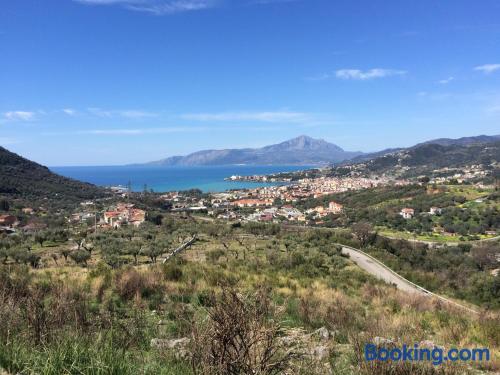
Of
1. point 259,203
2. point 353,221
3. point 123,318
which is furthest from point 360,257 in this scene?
point 259,203

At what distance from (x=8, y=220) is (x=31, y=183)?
121 feet

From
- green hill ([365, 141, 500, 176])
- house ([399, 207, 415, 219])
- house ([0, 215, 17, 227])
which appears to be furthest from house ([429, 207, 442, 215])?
green hill ([365, 141, 500, 176])

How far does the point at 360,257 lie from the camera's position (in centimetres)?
2122

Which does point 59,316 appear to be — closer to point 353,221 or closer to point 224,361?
point 224,361

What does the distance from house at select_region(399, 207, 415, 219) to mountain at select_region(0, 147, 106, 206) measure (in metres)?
58.0

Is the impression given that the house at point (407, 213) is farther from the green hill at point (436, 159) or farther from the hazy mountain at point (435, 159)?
the hazy mountain at point (435, 159)

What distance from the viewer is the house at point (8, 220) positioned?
1350 inches

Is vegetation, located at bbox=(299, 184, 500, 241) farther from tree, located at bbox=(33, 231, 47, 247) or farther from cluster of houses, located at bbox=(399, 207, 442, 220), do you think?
tree, located at bbox=(33, 231, 47, 247)

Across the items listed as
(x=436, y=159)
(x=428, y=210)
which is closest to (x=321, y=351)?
(x=428, y=210)

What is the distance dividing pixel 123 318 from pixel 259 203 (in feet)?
283

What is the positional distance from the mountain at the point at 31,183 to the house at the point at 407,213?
5798 cm

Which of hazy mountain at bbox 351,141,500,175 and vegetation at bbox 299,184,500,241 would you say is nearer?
vegetation at bbox 299,184,500,241

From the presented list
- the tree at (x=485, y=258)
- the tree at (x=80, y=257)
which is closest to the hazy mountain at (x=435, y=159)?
the tree at (x=485, y=258)

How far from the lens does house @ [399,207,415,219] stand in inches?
2263
